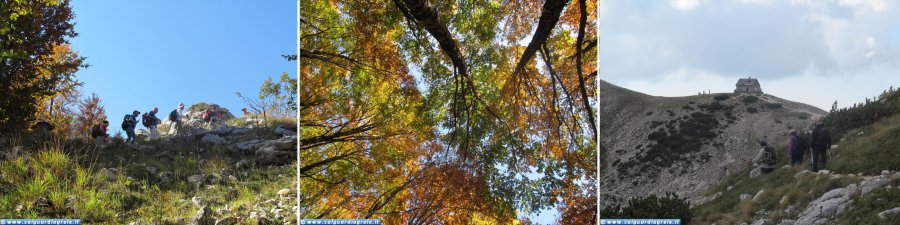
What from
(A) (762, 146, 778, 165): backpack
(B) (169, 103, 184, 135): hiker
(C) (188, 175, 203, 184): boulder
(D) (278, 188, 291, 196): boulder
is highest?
(B) (169, 103, 184, 135): hiker

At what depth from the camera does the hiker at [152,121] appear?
6057mm

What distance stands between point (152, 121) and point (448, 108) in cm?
277

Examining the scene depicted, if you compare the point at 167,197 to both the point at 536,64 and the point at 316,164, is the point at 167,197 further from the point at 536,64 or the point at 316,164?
the point at 536,64

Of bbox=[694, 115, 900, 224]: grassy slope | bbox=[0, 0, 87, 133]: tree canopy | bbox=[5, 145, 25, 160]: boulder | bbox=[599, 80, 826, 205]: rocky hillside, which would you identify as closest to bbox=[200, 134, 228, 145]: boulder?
bbox=[0, 0, 87, 133]: tree canopy

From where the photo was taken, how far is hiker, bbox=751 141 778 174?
285 inches

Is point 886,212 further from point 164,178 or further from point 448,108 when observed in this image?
point 164,178

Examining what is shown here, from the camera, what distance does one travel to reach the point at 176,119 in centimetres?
611

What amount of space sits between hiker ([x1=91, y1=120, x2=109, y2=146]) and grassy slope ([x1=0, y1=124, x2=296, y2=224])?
88 mm

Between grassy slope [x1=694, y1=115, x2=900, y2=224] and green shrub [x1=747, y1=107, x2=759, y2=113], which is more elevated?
green shrub [x1=747, y1=107, x2=759, y2=113]

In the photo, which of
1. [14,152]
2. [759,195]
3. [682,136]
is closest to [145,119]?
[14,152]

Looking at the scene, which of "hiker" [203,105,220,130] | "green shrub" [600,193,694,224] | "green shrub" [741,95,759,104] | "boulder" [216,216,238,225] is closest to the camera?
"boulder" [216,216,238,225]

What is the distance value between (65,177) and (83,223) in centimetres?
59

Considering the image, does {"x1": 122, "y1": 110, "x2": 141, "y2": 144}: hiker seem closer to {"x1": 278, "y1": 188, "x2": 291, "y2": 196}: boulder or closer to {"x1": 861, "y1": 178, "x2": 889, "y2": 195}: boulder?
{"x1": 278, "y1": 188, "x2": 291, "y2": 196}: boulder

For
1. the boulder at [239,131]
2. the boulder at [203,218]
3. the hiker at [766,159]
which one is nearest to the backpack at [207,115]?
the boulder at [239,131]
